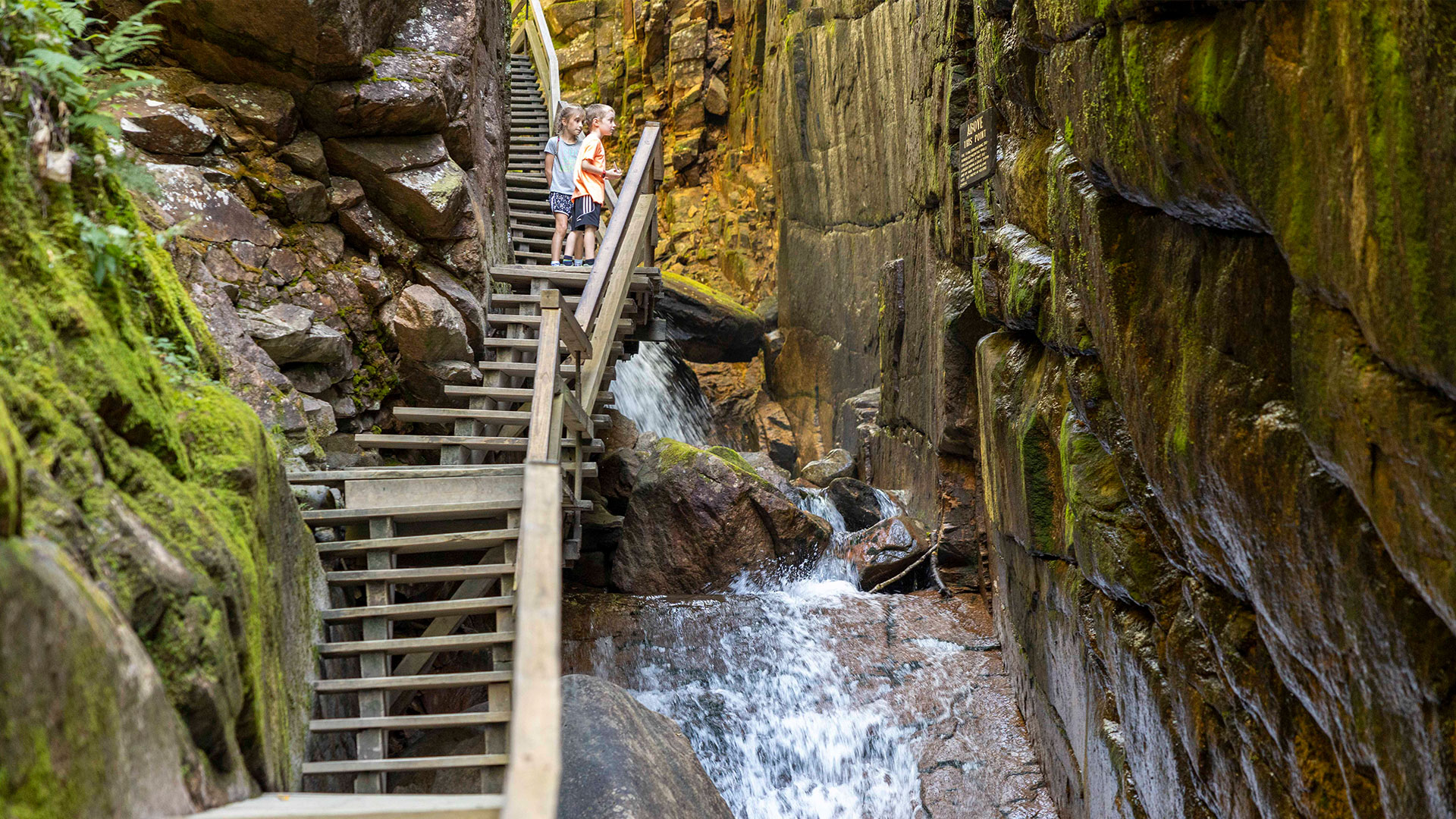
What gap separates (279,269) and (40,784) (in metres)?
6.16

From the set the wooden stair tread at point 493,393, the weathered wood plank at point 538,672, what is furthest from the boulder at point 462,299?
the weathered wood plank at point 538,672

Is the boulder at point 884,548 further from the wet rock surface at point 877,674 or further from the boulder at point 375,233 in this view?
the boulder at point 375,233

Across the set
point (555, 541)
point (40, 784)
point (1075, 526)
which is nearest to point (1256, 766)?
point (1075, 526)

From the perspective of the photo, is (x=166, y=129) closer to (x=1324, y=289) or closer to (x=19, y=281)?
(x=19, y=281)

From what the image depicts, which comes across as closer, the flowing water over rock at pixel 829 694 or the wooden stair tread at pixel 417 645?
the wooden stair tread at pixel 417 645

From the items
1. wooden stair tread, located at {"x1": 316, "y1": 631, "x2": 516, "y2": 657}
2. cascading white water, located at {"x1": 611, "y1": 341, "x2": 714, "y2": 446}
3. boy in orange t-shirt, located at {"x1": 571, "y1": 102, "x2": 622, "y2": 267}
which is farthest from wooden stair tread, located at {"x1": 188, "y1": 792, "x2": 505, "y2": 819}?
cascading white water, located at {"x1": 611, "y1": 341, "x2": 714, "y2": 446}

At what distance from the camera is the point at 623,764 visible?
5.05m

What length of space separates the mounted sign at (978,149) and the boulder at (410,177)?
4371 mm

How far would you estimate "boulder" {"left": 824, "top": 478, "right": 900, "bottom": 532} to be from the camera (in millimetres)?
11438

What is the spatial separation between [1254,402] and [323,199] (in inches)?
277

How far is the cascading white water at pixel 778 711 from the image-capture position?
694 cm

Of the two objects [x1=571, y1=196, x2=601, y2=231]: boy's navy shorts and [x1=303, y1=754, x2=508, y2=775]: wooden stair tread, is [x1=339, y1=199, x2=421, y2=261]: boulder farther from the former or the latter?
[x1=303, y1=754, x2=508, y2=775]: wooden stair tread

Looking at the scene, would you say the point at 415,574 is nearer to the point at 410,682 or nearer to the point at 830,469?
the point at 410,682

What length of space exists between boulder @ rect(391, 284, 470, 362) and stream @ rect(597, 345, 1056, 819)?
8.26 ft
